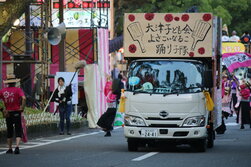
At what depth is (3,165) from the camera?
669 inches

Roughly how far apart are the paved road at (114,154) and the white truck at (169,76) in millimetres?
535

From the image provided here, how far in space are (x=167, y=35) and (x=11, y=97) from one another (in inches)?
149

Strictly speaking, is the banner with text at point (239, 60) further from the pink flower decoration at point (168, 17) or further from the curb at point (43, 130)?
the pink flower decoration at point (168, 17)

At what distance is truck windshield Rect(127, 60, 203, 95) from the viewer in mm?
19938

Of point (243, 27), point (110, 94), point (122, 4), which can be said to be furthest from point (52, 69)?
point (243, 27)

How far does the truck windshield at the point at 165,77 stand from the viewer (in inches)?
785

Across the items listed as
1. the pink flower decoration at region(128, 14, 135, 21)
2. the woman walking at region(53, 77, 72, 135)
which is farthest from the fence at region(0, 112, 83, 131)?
the pink flower decoration at region(128, 14, 135, 21)

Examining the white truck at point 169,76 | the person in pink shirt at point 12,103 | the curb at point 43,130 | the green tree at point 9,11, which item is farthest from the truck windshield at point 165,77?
the curb at point 43,130

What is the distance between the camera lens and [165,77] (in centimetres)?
2005

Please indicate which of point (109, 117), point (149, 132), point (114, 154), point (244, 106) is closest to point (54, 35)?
point (109, 117)

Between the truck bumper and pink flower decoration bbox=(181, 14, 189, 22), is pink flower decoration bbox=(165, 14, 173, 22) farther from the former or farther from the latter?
the truck bumper

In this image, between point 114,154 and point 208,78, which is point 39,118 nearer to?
point 114,154

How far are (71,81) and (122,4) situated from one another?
33.6 m

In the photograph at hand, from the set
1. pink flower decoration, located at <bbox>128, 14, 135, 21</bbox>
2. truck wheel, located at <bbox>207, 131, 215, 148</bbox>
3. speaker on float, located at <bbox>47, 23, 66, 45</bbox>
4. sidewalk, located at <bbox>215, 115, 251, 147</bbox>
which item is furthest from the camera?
speaker on float, located at <bbox>47, 23, 66, 45</bbox>
